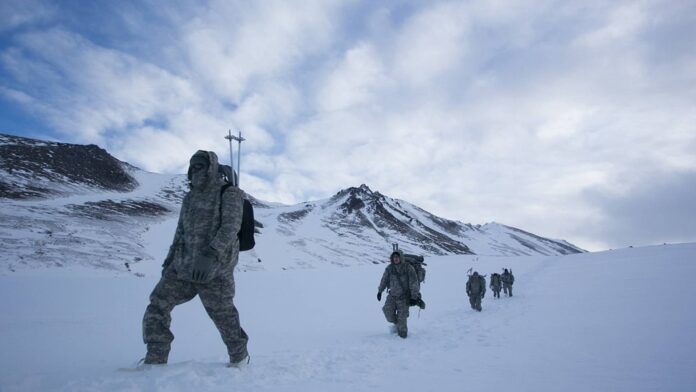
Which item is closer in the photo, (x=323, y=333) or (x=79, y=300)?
(x=323, y=333)

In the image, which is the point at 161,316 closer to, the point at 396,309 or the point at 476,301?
the point at 396,309

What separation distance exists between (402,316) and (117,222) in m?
40.1

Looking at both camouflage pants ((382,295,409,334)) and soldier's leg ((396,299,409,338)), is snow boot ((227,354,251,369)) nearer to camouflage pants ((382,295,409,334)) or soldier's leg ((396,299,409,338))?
soldier's leg ((396,299,409,338))

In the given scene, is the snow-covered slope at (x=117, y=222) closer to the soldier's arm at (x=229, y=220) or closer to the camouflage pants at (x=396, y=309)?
the camouflage pants at (x=396, y=309)

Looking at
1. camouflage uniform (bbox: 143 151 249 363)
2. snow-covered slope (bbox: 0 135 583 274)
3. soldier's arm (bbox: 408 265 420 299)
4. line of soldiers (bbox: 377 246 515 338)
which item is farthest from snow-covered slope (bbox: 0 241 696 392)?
snow-covered slope (bbox: 0 135 583 274)

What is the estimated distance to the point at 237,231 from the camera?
3.98m

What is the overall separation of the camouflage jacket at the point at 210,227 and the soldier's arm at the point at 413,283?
5.20 meters

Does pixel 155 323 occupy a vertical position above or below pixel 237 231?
below

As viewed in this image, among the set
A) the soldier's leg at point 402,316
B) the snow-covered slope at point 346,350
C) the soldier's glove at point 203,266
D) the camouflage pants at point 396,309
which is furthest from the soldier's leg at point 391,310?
the soldier's glove at point 203,266

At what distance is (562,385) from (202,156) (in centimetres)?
468

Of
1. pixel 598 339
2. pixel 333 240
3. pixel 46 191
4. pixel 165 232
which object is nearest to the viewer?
pixel 598 339

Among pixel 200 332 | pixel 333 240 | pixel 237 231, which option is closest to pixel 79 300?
pixel 200 332

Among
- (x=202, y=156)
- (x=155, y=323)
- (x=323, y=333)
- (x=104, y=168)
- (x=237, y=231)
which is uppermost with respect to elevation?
(x=104, y=168)

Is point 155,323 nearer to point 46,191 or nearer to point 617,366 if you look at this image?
Answer: point 617,366
